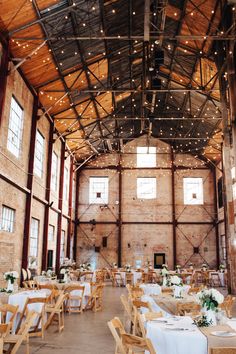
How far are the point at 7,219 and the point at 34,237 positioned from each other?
3.09 meters

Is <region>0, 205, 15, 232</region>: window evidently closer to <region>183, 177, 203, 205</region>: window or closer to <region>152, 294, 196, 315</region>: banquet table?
<region>152, 294, 196, 315</region>: banquet table

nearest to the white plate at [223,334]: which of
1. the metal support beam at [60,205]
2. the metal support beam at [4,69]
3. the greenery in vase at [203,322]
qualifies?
the greenery in vase at [203,322]

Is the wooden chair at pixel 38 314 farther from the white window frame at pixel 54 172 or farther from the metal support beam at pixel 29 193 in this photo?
the white window frame at pixel 54 172

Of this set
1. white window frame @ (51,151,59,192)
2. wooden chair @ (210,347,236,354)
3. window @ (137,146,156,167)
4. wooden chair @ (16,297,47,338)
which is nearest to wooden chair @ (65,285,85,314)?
wooden chair @ (16,297,47,338)

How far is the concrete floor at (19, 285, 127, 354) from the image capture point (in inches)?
219

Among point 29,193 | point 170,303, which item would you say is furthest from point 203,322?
point 29,193

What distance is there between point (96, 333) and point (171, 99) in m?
14.0

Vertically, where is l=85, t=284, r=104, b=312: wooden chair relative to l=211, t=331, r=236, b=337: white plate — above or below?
below

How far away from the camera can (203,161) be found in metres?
22.3

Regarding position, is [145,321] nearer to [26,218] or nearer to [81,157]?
[26,218]

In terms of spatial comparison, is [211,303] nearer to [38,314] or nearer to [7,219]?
[38,314]

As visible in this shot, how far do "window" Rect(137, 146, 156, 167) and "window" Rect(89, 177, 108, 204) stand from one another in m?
2.50

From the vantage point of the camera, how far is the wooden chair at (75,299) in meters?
8.89

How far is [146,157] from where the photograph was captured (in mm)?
22703
